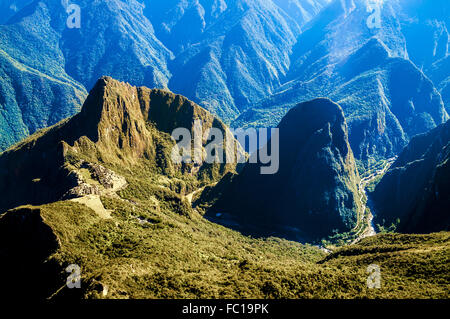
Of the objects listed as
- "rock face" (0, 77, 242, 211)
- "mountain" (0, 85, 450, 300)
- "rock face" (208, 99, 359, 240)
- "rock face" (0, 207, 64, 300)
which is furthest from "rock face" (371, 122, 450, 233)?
"rock face" (0, 207, 64, 300)

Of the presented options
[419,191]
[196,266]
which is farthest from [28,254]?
[419,191]

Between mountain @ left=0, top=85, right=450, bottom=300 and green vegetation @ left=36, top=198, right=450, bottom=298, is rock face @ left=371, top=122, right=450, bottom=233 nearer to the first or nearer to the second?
mountain @ left=0, top=85, right=450, bottom=300

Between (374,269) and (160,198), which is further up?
(160,198)

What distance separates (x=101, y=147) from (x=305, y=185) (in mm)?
84417

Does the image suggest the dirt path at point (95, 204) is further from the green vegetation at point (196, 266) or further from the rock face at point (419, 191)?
the rock face at point (419, 191)

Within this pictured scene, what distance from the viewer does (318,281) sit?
50.4 meters

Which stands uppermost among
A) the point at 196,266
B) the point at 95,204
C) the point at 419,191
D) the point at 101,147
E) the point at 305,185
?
the point at 101,147

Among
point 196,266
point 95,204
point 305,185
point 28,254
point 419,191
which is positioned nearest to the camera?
point 28,254

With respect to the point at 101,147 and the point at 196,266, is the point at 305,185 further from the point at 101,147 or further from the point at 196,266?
the point at 196,266

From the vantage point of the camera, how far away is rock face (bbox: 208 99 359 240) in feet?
Result: 415

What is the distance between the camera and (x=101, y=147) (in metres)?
117
